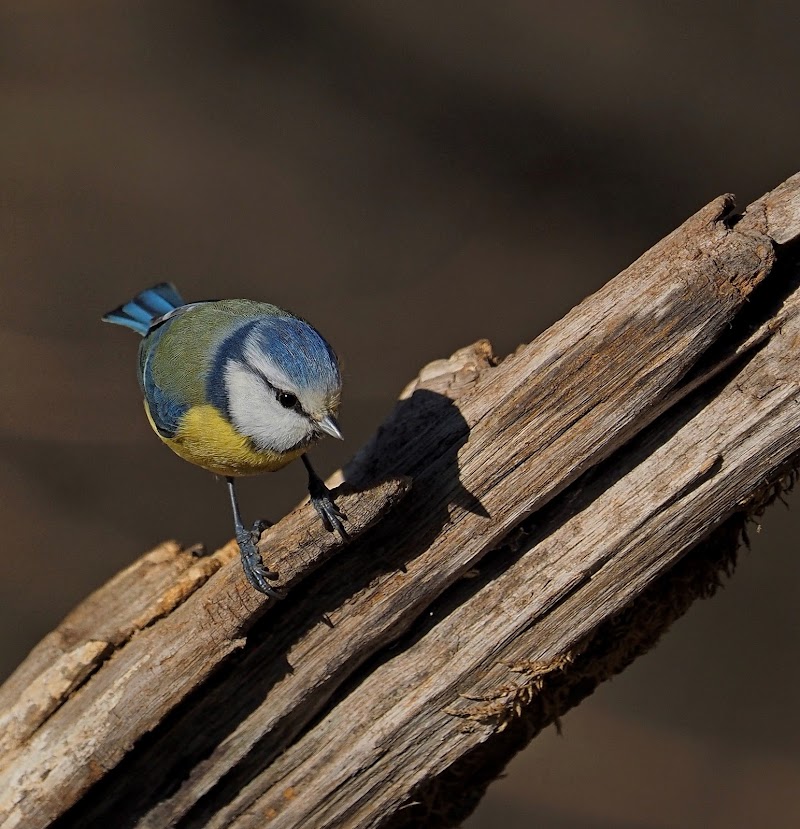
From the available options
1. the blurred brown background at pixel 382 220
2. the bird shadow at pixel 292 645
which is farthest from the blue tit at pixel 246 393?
the blurred brown background at pixel 382 220

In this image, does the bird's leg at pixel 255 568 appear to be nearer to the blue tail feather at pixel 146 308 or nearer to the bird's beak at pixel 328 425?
the bird's beak at pixel 328 425

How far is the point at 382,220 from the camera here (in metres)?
4.75

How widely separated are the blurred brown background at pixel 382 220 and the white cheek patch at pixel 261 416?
217cm

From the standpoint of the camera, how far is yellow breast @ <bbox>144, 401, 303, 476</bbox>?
2.29 m

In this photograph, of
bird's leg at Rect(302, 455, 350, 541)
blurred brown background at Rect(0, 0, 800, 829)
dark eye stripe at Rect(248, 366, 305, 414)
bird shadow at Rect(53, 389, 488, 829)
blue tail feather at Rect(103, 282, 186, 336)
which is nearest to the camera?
bird's leg at Rect(302, 455, 350, 541)

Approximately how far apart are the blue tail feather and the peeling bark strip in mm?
1147

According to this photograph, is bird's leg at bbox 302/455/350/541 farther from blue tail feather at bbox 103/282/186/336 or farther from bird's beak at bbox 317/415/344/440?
blue tail feather at bbox 103/282/186/336

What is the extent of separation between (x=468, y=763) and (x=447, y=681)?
31 centimetres

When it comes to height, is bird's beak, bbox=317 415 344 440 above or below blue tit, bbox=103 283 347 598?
below

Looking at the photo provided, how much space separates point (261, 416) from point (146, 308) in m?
1.03

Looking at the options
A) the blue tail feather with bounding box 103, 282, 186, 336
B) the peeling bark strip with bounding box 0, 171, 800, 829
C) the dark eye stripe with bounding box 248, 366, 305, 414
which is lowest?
the peeling bark strip with bounding box 0, 171, 800, 829


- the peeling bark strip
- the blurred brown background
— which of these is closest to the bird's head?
the peeling bark strip

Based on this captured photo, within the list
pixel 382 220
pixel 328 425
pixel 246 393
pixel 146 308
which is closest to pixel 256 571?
pixel 328 425

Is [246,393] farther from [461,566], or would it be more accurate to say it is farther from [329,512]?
[461,566]
